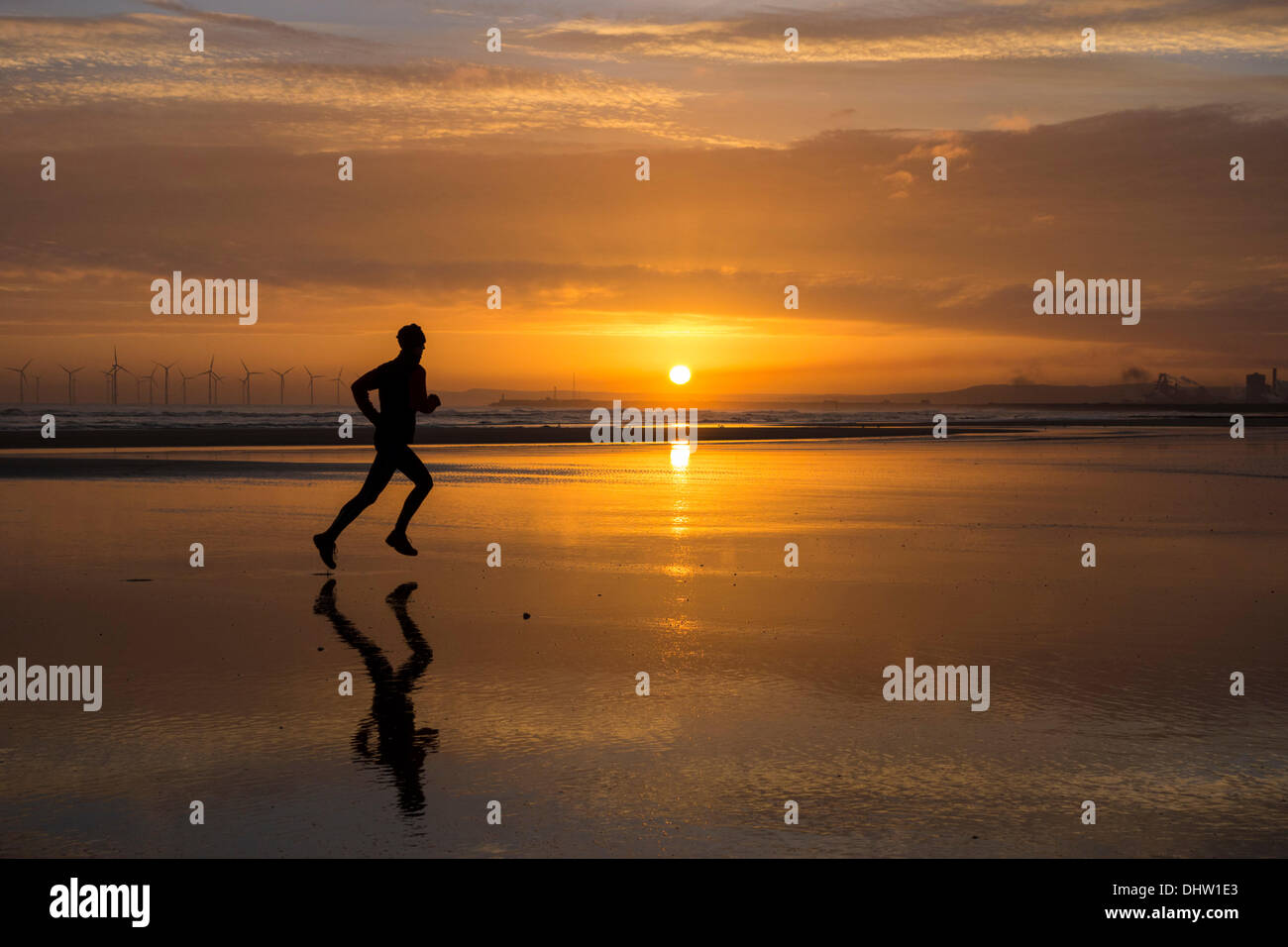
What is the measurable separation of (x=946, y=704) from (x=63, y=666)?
508 centimetres

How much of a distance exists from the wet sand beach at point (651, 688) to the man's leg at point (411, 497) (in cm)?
23

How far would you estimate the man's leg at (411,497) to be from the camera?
12.1 meters

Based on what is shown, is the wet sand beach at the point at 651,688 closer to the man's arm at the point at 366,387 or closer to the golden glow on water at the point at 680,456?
the man's arm at the point at 366,387

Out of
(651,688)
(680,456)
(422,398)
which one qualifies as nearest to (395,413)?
(422,398)

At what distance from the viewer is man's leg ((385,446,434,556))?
1210 centimetres

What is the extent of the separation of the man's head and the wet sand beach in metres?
2.04

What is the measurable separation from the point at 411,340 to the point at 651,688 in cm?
611

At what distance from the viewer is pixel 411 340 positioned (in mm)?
12156

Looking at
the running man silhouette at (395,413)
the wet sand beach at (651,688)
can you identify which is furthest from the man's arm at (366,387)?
the wet sand beach at (651,688)

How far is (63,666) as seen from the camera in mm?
7465

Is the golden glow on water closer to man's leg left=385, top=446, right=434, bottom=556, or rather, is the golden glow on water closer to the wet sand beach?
the wet sand beach
